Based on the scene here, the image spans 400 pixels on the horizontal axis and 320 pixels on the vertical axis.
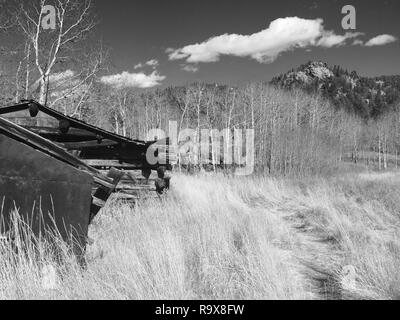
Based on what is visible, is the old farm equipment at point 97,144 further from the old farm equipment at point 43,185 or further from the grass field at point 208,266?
the old farm equipment at point 43,185

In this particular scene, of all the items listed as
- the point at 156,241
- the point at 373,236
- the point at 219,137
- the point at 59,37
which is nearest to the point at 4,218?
the point at 156,241

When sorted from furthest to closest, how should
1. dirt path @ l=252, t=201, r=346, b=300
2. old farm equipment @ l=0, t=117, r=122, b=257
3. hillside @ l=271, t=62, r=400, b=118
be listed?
hillside @ l=271, t=62, r=400, b=118, dirt path @ l=252, t=201, r=346, b=300, old farm equipment @ l=0, t=117, r=122, b=257

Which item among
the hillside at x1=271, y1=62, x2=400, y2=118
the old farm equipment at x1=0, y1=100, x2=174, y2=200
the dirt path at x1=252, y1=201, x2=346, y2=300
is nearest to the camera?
the dirt path at x1=252, y1=201, x2=346, y2=300

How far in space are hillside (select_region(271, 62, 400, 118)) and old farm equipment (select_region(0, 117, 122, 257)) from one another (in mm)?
130259

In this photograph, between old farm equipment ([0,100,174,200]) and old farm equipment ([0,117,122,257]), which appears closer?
old farm equipment ([0,117,122,257])

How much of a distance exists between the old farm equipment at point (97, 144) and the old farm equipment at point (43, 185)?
366 centimetres

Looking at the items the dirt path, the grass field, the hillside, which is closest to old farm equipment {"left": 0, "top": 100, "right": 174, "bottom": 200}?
the grass field

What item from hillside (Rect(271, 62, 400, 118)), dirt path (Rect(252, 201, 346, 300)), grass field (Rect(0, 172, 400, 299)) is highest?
hillside (Rect(271, 62, 400, 118))

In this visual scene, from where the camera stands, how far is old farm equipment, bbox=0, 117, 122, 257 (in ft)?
12.5

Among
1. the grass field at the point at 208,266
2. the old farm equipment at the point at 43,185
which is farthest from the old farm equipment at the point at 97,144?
the old farm equipment at the point at 43,185

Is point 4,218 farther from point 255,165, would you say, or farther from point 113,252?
point 255,165

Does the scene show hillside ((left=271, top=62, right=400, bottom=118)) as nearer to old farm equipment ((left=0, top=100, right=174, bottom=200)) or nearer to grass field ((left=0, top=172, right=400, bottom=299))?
Answer: old farm equipment ((left=0, top=100, right=174, bottom=200))

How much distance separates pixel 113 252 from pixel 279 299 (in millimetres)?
2056
